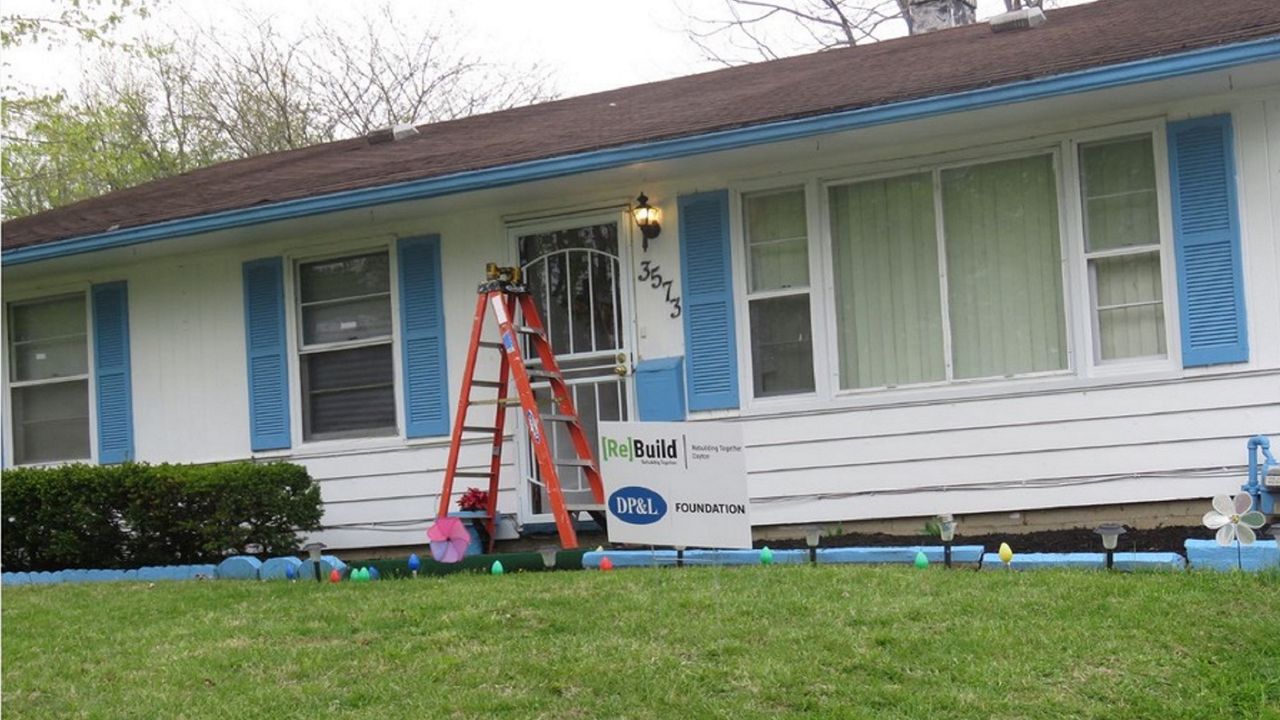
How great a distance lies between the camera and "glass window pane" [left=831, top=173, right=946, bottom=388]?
30.9 ft

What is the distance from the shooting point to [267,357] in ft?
37.3

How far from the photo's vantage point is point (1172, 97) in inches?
340

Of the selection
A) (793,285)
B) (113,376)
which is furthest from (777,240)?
(113,376)

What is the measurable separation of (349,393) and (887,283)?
420 centimetres

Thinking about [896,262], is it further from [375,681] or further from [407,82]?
[407,82]

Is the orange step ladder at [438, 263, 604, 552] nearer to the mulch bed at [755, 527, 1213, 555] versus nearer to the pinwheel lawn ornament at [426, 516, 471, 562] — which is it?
the pinwheel lawn ornament at [426, 516, 471, 562]

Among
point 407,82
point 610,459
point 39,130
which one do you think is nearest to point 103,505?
point 610,459

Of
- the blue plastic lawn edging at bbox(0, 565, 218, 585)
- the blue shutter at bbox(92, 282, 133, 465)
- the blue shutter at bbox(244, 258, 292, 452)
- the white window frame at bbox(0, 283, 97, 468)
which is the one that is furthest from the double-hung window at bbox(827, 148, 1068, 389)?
the white window frame at bbox(0, 283, 97, 468)

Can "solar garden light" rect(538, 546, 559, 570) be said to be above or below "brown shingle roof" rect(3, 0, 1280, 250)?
below

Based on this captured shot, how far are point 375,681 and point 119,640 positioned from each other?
1991mm

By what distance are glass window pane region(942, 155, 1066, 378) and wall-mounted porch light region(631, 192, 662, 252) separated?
1959 millimetres

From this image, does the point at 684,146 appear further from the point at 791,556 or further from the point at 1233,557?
the point at 1233,557

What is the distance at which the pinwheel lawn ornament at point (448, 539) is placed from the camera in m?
9.14

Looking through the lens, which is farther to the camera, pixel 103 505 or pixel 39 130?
pixel 39 130
